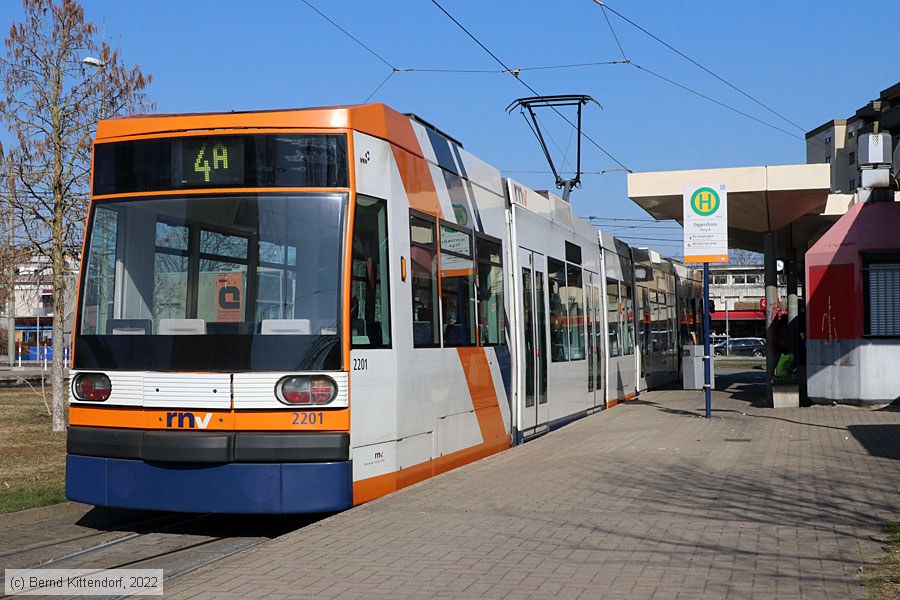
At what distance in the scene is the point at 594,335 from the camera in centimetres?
1934

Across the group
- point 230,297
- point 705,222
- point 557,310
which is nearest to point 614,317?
point 705,222

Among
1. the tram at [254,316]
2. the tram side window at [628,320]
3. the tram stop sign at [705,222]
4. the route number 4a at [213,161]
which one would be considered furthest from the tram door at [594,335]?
the route number 4a at [213,161]

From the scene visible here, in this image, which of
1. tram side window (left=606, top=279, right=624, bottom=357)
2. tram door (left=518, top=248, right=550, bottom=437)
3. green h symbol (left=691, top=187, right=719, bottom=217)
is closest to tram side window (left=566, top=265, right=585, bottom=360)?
tram door (left=518, top=248, right=550, bottom=437)

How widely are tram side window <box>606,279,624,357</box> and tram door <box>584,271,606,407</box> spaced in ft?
2.79

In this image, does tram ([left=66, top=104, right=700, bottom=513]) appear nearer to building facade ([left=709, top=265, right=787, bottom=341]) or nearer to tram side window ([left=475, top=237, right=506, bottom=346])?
tram side window ([left=475, top=237, right=506, bottom=346])

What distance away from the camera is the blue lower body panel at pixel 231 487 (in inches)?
318

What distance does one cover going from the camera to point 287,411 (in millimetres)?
8172

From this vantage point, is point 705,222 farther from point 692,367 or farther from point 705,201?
point 692,367

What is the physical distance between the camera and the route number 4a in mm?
8758

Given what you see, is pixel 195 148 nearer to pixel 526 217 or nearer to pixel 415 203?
pixel 415 203

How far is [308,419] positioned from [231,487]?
0.77 metres

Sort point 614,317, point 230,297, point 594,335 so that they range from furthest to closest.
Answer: point 614,317
point 594,335
point 230,297

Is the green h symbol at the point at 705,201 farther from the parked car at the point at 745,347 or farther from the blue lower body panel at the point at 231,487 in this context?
the parked car at the point at 745,347

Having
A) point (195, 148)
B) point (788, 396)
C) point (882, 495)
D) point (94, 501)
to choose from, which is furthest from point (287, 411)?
A: point (788, 396)
